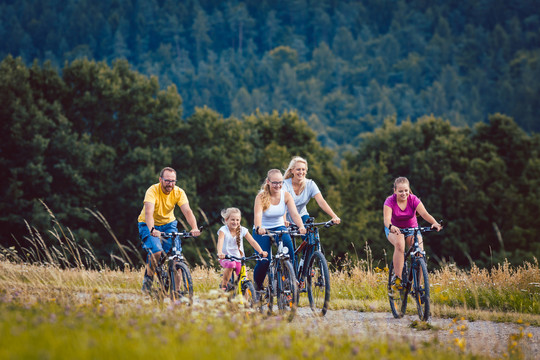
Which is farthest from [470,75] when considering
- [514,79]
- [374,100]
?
[374,100]

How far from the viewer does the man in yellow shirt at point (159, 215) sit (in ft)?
28.0

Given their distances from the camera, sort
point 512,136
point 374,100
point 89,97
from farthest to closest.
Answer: point 374,100 → point 512,136 → point 89,97

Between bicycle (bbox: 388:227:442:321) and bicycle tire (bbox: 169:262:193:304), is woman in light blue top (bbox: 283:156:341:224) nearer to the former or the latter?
bicycle (bbox: 388:227:442:321)

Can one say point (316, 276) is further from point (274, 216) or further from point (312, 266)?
point (274, 216)

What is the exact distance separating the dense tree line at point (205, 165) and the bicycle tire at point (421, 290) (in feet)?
62.7

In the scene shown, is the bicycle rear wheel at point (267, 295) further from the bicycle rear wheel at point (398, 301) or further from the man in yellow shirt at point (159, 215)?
the bicycle rear wheel at point (398, 301)

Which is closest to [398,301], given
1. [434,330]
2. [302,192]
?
[434,330]

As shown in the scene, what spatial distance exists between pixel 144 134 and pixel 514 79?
143016 mm

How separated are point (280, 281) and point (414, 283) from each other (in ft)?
5.47

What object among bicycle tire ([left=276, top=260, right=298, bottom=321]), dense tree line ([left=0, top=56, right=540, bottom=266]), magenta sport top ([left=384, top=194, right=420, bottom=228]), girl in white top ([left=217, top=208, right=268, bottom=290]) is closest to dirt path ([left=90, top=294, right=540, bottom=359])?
bicycle tire ([left=276, top=260, right=298, bottom=321])

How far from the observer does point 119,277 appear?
1145 cm

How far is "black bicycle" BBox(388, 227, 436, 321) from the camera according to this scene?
7709 millimetres

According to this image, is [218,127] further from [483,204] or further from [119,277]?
[119,277]

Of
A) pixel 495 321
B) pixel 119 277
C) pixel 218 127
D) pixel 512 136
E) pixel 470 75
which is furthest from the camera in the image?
pixel 470 75
